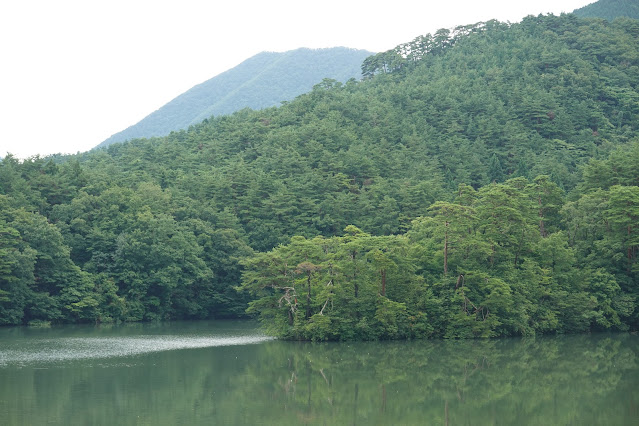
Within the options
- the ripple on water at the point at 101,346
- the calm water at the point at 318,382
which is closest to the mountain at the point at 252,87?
the ripple on water at the point at 101,346

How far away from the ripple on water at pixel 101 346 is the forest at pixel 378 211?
3.04 m

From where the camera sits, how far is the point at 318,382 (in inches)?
930

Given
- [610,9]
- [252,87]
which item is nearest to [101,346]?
[610,9]

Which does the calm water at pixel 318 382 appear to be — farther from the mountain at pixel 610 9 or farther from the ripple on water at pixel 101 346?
the mountain at pixel 610 9

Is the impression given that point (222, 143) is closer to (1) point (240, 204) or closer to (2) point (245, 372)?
(1) point (240, 204)

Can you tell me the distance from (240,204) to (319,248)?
23673mm

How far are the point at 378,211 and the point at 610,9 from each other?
99.0 metres

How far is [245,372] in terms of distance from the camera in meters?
25.7

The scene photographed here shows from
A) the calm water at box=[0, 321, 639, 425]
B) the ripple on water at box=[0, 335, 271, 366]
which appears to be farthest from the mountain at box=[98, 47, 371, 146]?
the calm water at box=[0, 321, 639, 425]

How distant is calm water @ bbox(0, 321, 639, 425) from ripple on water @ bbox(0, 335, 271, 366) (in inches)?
3.0

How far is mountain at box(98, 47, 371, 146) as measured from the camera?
16162 cm

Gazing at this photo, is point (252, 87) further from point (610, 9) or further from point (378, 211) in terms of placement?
point (378, 211)

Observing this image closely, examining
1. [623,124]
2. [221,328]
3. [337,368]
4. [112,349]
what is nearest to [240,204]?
[221,328]

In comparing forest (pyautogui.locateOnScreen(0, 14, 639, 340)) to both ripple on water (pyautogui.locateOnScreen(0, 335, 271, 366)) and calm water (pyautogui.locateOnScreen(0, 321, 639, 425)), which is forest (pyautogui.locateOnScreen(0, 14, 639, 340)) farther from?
ripple on water (pyautogui.locateOnScreen(0, 335, 271, 366))
